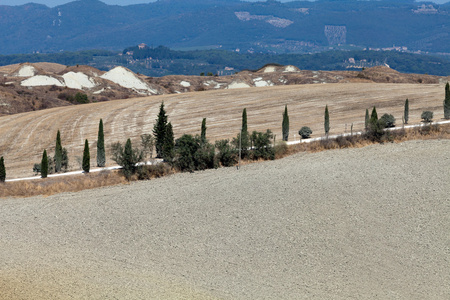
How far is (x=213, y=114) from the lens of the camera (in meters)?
80.8

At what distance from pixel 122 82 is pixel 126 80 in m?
1.84

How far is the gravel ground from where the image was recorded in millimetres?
27406

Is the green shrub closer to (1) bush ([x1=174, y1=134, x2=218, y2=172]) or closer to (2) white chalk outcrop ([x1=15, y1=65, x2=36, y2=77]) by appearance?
(1) bush ([x1=174, y1=134, x2=218, y2=172])

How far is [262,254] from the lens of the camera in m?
31.2

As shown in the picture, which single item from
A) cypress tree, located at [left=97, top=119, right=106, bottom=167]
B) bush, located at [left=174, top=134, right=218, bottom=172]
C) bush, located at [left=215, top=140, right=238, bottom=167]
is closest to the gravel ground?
bush, located at [left=174, top=134, right=218, bottom=172]

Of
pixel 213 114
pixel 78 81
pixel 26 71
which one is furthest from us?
pixel 26 71

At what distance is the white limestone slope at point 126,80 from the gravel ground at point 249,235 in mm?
118345

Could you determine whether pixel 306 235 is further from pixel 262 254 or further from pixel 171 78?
pixel 171 78

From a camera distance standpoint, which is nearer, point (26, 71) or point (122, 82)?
point (122, 82)

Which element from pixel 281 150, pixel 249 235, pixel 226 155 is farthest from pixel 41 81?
pixel 249 235

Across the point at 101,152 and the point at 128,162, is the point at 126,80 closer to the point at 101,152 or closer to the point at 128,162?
the point at 101,152

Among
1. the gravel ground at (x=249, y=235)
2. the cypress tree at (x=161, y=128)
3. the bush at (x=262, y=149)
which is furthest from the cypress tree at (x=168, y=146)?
the bush at (x=262, y=149)

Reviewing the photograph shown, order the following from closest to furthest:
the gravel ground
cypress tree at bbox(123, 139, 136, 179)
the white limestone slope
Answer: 1. the gravel ground
2. cypress tree at bbox(123, 139, 136, 179)
3. the white limestone slope

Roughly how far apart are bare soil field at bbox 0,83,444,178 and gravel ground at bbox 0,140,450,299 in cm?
1543
